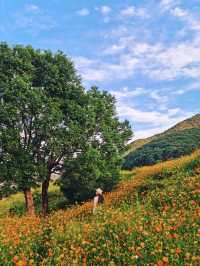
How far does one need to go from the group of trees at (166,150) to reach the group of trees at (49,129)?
14.2 meters

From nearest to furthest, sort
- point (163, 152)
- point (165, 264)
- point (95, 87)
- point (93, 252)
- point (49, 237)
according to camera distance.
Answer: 1. point (165, 264)
2. point (93, 252)
3. point (49, 237)
4. point (95, 87)
5. point (163, 152)

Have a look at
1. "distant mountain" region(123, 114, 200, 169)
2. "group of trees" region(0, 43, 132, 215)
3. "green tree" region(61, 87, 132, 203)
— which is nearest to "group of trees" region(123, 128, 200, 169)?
"distant mountain" region(123, 114, 200, 169)

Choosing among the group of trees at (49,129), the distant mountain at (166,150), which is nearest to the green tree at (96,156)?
the group of trees at (49,129)

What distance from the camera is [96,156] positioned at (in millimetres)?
24766

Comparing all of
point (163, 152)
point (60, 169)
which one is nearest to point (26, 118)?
point (60, 169)

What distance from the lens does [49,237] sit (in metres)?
10.1

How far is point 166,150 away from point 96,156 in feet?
62.8

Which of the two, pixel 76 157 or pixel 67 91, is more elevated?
pixel 67 91

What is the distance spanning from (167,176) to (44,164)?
316 inches

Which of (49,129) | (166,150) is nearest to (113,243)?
(49,129)

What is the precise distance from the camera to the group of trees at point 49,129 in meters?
22.5

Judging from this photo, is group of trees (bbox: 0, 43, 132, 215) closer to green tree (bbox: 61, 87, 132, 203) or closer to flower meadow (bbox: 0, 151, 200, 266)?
green tree (bbox: 61, 87, 132, 203)

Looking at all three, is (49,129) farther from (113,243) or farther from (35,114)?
(113,243)

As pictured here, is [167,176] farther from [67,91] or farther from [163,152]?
[163,152]
